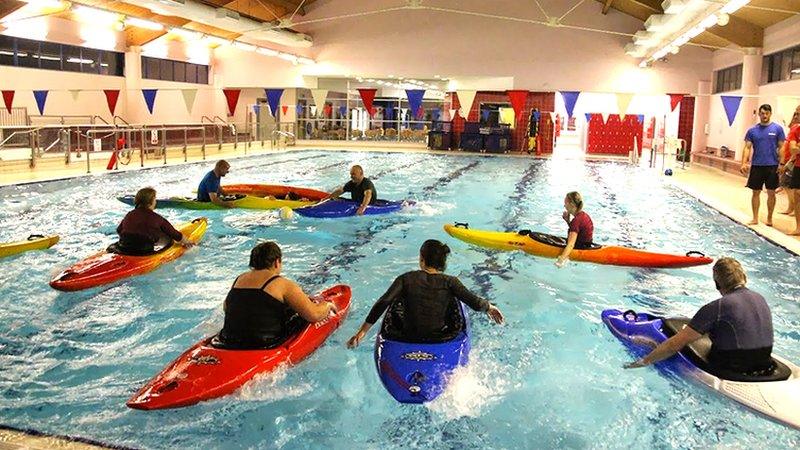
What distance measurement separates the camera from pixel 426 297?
424cm

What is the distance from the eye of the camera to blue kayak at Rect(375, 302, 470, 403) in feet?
12.3

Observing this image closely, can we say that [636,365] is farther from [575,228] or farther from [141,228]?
[141,228]

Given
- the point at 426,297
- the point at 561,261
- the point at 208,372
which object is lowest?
the point at 208,372

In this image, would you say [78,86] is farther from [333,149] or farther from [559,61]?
[559,61]

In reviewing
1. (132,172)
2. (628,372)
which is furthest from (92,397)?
(132,172)

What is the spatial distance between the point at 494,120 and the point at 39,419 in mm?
25463

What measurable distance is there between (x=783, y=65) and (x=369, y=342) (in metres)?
16.3

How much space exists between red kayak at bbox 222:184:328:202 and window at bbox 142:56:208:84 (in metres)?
17.2

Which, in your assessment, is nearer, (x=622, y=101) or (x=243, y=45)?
(x=622, y=101)

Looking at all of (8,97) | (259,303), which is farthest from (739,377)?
(8,97)

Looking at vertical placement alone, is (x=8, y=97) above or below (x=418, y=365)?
above

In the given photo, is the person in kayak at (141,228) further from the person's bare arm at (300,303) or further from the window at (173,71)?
the window at (173,71)

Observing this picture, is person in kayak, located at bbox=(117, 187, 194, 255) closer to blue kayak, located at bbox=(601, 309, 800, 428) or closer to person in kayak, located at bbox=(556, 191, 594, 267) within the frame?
person in kayak, located at bbox=(556, 191, 594, 267)

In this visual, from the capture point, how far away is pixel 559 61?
→ 2645 centimetres
